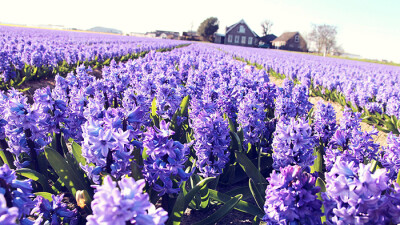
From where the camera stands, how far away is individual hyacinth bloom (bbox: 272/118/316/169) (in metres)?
2.36

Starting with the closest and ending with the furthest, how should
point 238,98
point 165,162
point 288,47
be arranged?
point 165,162
point 238,98
point 288,47

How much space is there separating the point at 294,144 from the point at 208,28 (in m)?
88.5

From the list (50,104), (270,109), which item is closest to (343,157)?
(50,104)

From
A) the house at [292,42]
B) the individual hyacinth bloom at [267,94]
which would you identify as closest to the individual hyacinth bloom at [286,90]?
the individual hyacinth bloom at [267,94]

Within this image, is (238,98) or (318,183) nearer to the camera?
(318,183)

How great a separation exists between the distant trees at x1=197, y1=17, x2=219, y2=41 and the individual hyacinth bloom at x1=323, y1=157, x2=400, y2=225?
88173mm

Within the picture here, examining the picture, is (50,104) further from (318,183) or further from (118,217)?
(318,183)

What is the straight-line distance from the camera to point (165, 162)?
1.96 meters

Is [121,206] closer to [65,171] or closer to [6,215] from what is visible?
[6,215]

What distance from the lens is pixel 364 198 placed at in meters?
1.34

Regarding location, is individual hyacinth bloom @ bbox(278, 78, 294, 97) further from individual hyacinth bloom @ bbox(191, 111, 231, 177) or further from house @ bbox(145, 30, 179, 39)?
house @ bbox(145, 30, 179, 39)

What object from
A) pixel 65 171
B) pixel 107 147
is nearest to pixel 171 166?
pixel 107 147

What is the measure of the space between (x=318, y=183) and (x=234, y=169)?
1.26 m

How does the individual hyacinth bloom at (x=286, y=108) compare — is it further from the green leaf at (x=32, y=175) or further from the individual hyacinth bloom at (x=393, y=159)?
the green leaf at (x=32, y=175)
